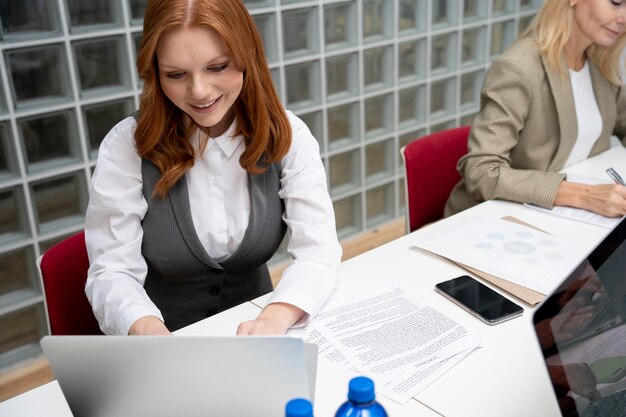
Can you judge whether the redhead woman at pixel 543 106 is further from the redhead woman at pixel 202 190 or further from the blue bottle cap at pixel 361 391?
the blue bottle cap at pixel 361 391

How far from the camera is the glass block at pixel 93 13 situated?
2.12 meters

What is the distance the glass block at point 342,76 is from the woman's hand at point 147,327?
181cm

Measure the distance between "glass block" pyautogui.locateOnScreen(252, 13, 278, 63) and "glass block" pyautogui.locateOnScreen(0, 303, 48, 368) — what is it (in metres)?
1.30

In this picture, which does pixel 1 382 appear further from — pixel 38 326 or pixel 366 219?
pixel 366 219

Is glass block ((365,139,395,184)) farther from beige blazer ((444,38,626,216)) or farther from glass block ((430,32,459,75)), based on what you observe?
beige blazer ((444,38,626,216))

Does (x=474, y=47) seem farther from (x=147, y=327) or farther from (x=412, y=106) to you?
(x=147, y=327)

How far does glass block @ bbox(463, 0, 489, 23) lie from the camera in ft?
10.6

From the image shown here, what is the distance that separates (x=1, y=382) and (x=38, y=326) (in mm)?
218

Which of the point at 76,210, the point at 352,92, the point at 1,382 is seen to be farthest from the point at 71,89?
the point at 352,92

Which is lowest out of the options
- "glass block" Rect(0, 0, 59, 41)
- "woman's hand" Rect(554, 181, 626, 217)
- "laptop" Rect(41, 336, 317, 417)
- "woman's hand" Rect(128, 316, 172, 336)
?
"woman's hand" Rect(128, 316, 172, 336)

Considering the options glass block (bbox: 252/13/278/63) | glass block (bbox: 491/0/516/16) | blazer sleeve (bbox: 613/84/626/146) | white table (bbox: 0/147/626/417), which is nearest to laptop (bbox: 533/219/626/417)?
white table (bbox: 0/147/626/417)

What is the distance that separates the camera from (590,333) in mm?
801

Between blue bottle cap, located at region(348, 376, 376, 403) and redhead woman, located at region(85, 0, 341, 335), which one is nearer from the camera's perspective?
blue bottle cap, located at region(348, 376, 376, 403)

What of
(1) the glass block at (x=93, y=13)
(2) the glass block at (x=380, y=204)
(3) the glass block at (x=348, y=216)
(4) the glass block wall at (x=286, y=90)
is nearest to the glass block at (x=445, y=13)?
(4) the glass block wall at (x=286, y=90)
